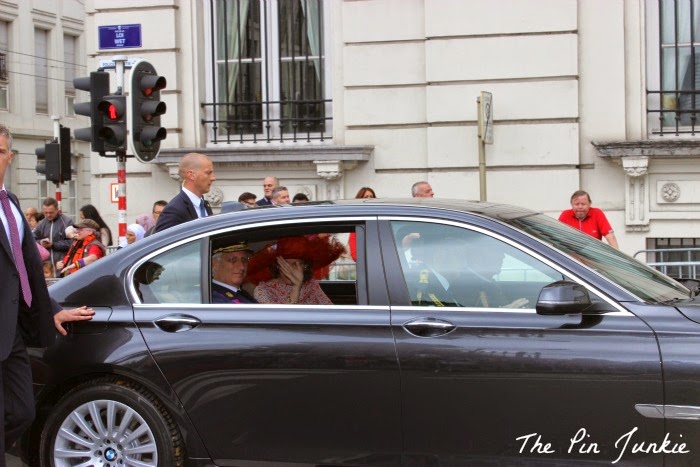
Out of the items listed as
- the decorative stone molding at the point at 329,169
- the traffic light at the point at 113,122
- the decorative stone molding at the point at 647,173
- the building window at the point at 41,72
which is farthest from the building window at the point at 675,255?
the building window at the point at 41,72

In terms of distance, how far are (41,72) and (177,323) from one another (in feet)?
99.6

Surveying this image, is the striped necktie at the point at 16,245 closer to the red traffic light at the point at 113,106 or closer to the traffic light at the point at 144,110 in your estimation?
the traffic light at the point at 144,110

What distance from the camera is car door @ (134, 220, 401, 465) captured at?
189 inches

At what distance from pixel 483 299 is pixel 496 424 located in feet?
1.86

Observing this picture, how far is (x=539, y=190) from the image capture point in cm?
1255

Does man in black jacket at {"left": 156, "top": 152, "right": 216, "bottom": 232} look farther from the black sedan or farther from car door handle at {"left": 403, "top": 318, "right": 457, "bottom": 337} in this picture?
car door handle at {"left": 403, "top": 318, "right": 457, "bottom": 337}

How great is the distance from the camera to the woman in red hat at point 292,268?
537 centimetres

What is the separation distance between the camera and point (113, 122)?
11055 millimetres

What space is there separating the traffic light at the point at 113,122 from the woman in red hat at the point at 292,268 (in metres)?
5.87

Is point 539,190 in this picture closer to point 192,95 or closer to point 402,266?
point 192,95

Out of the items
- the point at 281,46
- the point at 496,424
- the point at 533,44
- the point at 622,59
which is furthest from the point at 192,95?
the point at 496,424

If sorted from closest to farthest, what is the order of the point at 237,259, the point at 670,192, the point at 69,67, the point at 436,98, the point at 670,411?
the point at 670,411 → the point at 237,259 → the point at 670,192 → the point at 436,98 → the point at 69,67

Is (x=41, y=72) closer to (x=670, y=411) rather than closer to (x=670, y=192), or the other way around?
(x=670, y=192)

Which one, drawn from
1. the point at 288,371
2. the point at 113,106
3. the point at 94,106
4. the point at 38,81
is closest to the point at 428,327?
the point at 288,371
